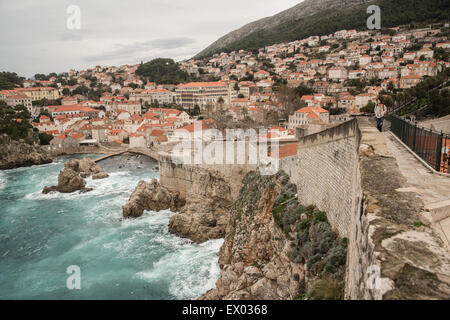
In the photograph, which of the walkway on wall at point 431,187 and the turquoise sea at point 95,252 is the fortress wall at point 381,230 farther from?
the turquoise sea at point 95,252

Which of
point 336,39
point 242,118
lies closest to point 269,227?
point 242,118

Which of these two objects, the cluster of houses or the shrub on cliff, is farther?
the cluster of houses

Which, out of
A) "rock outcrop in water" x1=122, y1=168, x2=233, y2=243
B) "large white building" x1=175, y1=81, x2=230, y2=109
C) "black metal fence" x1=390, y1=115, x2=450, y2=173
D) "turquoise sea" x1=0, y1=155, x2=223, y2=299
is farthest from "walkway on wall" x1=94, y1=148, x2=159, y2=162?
"black metal fence" x1=390, y1=115, x2=450, y2=173

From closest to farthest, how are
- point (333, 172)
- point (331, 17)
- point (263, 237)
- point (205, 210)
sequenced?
point (333, 172), point (263, 237), point (205, 210), point (331, 17)

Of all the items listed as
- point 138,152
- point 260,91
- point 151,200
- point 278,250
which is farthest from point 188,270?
point 260,91

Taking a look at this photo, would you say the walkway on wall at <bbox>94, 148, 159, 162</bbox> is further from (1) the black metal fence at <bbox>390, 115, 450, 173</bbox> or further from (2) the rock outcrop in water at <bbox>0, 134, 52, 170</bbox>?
(1) the black metal fence at <bbox>390, 115, 450, 173</bbox>

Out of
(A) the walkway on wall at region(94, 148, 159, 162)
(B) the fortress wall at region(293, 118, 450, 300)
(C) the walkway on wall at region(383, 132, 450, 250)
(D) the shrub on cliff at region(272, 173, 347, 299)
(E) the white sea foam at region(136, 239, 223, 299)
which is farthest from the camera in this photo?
(A) the walkway on wall at region(94, 148, 159, 162)

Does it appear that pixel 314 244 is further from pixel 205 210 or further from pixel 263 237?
pixel 205 210
